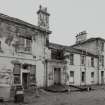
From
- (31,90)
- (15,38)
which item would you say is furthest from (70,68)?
(15,38)

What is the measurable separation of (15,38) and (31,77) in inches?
185

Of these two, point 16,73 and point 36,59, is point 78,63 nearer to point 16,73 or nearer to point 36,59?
point 36,59

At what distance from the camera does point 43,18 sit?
67.3 ft

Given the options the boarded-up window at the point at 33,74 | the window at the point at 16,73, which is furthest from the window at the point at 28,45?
the window at the point at 16,73

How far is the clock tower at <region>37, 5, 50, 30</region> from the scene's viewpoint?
65.7 feet

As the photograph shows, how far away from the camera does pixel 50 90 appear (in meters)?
17.3

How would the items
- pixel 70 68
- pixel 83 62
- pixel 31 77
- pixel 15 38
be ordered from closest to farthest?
pixel 15 38 < pixel 31 77 < pixel 70 68 < pixel 83 62

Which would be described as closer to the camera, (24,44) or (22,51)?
(22,51)

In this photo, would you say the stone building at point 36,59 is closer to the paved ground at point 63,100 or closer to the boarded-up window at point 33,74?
the boarded-up window at point 33,74

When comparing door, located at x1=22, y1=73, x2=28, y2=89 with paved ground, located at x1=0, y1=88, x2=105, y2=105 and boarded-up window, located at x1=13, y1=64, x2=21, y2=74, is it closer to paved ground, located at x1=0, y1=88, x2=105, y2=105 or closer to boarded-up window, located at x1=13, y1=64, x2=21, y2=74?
boarded-up window, located at x1=13, y1=64, x2=21, y2=74

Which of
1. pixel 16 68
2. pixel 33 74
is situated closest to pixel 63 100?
pixel 33 74

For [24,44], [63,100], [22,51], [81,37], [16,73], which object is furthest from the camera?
[81,37]

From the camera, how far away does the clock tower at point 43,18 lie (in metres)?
20.0

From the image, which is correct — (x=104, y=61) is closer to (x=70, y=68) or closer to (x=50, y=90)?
(x=70, y=68)
